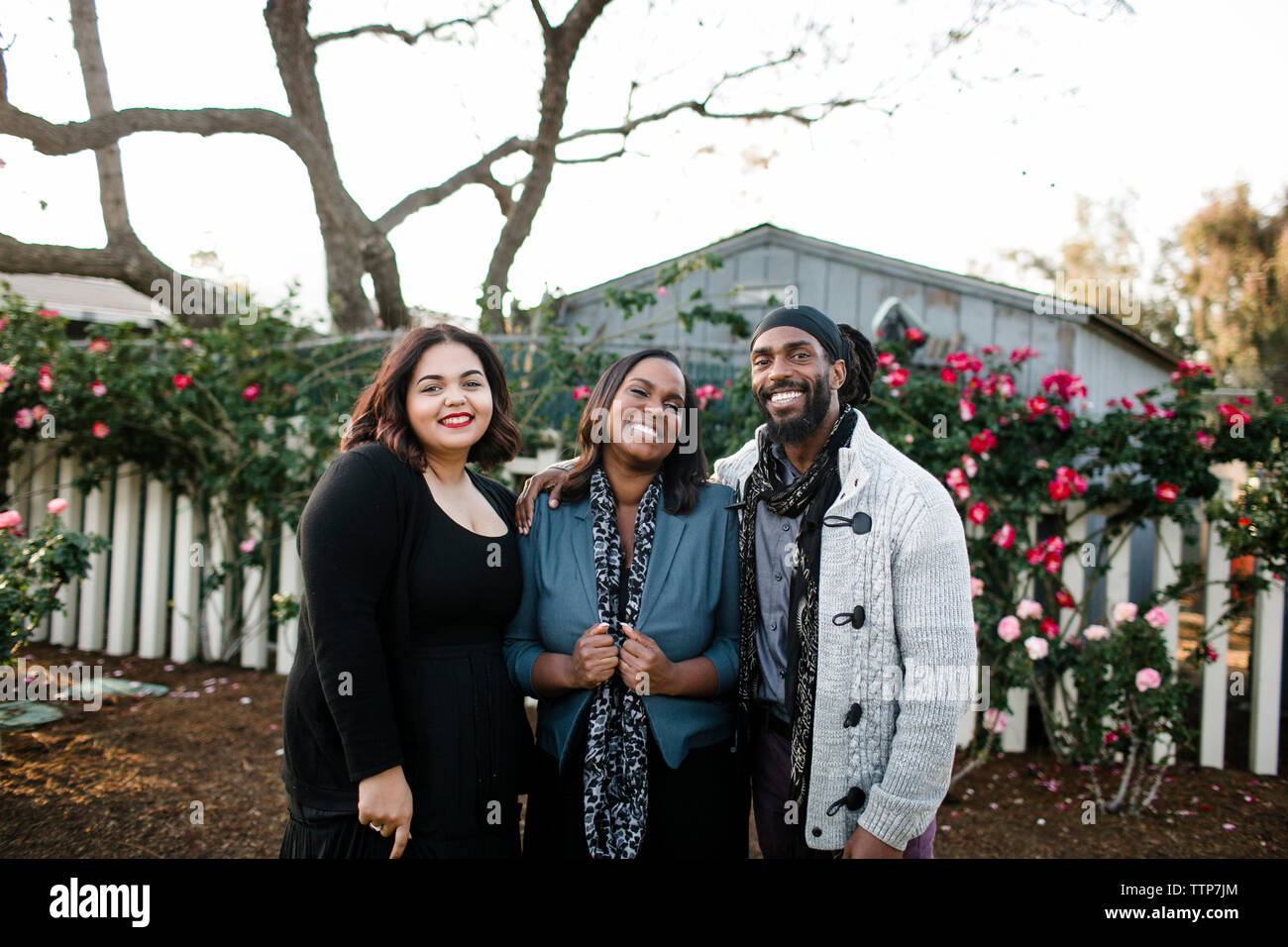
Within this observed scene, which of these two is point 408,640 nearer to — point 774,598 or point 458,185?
point 774,598

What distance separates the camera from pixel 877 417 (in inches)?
172

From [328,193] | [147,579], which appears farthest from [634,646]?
[328,193]

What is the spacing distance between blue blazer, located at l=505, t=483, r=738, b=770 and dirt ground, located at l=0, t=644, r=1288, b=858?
161 cm

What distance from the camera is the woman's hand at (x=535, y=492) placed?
2.26 metres

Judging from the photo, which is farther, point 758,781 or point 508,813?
point 758,781

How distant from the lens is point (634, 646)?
6.70 feet

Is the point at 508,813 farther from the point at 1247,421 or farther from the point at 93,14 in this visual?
the point at 93,14

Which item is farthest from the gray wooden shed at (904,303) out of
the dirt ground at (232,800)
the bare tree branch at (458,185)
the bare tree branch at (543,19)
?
the dirt ground at (232,800)

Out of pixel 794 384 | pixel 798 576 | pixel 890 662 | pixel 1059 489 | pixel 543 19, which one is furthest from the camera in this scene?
pixel 543 19

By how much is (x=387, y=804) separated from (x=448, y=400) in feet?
3.28

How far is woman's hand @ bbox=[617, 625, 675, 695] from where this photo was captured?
201cm

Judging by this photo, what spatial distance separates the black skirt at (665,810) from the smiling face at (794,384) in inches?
36.4
